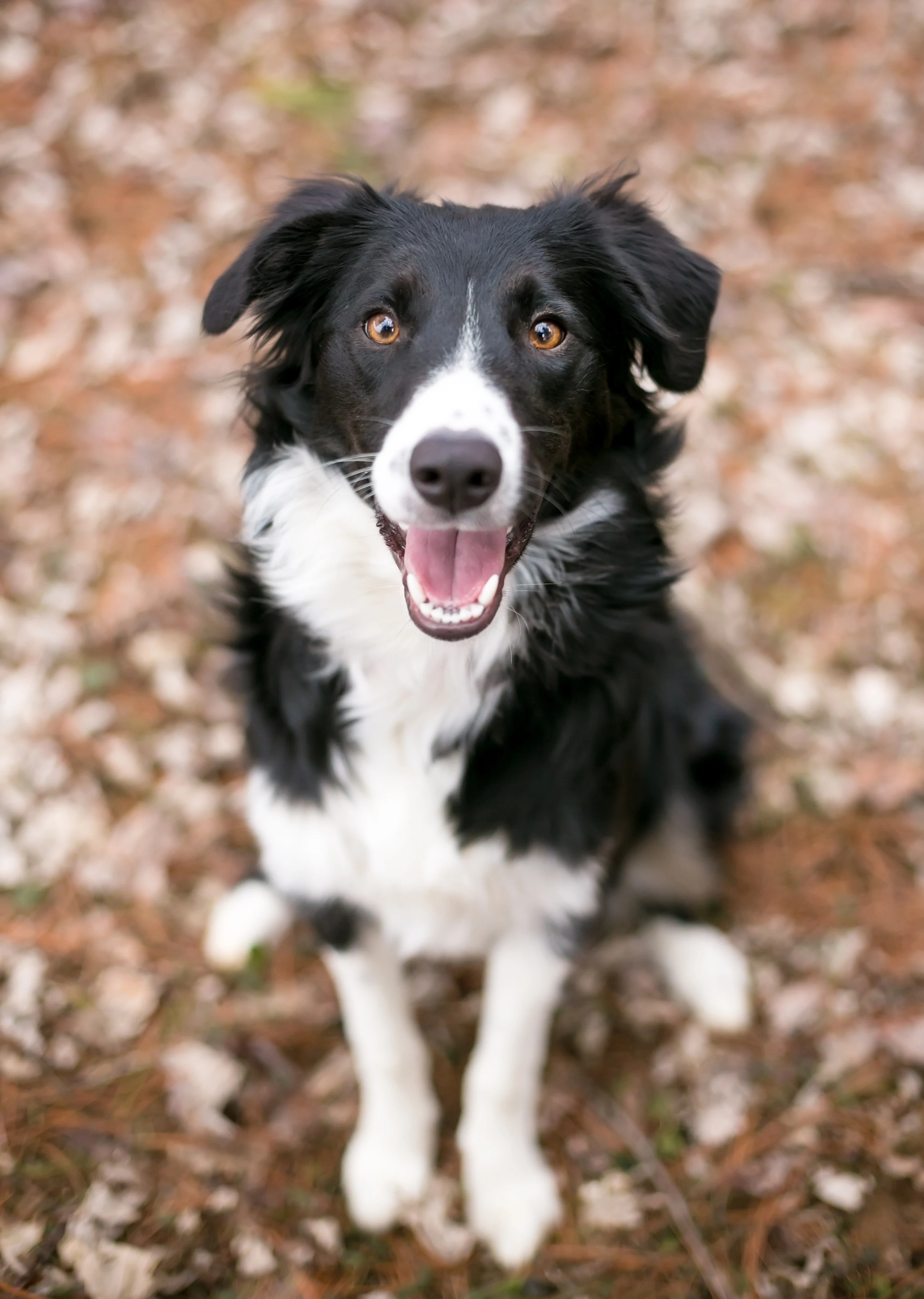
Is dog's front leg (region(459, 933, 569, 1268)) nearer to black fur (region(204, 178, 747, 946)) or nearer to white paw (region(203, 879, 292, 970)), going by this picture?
black fur (region(204, 178, 747, 946))

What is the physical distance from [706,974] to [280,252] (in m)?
2.48

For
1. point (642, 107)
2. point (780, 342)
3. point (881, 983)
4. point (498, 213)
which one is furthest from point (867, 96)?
point (881, 983)

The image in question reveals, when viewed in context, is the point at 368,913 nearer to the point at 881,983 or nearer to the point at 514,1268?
the point at 514,1268

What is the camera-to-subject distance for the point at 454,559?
2098 millimetres

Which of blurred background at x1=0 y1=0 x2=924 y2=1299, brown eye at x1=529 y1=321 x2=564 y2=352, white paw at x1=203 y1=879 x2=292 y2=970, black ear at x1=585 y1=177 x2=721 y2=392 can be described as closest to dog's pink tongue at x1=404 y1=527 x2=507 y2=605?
brown eye at x1=529 y1=321 x2=564 y2=352

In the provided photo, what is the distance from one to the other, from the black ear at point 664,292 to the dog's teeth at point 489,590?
69 cm

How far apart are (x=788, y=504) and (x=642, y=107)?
9.03ft

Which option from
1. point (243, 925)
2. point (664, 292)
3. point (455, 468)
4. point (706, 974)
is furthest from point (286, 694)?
point (706, 974)

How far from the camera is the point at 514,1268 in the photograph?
271 cm

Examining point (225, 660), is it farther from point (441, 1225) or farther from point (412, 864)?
point (441, 1225)

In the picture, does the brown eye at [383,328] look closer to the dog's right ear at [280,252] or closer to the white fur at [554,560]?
the dog's right ear at [280,252]

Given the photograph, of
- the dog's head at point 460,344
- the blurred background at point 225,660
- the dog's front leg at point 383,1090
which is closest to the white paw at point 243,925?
the blurred background at point 225,660

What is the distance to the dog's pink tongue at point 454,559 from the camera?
2076 mm

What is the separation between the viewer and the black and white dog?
6.91ft
